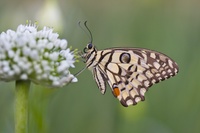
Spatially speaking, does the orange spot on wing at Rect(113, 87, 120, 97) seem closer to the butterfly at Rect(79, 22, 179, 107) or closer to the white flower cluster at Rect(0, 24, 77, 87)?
the butterfly at Rect(79, 22, 179, 107)

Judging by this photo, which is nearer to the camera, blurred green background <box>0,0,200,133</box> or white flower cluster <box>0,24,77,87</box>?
white flower cluster <box>0,24,77,87</box>

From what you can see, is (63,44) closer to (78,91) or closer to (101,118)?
(101,118)

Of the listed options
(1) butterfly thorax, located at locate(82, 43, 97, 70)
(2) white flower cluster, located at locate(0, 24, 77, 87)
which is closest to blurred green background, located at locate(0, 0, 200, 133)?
(1) butterfly thorax, located at locate(82, 43, 97, 70)

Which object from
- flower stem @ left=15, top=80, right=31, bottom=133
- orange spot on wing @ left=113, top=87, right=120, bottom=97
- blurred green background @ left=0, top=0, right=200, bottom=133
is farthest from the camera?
blurred green background @ left=0, top=0, right=200, bottom=133

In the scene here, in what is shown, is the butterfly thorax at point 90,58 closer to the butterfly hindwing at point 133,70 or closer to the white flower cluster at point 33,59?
the butterfly hindwing at point 133,70

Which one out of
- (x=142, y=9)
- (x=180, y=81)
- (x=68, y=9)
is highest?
(x=142, y=9)

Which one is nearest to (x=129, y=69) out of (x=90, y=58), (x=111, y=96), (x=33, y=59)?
(x=90, y=58)

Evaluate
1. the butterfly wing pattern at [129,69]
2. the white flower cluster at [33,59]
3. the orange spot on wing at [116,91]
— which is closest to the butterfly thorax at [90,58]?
the butterfly wing pattern at [129,69]

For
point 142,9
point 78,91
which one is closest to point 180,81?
point 78,91
